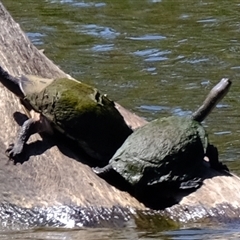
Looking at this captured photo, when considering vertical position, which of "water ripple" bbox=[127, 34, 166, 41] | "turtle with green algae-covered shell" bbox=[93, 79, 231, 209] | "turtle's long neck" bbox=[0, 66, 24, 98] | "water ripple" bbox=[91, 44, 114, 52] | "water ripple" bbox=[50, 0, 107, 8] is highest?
"turtle's long neck" bbox=[0, 66, 24, 98]

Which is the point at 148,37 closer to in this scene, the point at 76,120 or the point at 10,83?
the point at 10,83

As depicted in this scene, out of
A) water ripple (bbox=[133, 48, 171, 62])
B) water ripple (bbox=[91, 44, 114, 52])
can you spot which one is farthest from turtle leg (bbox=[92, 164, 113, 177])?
water ripple (bbox=[91, 44, 114, 52])

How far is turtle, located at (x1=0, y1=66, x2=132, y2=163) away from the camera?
18.0 ft

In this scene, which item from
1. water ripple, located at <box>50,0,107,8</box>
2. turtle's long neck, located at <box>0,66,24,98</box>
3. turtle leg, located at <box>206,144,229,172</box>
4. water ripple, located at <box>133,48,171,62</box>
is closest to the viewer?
turtle leg, located at <box>206,144,229,172</box>

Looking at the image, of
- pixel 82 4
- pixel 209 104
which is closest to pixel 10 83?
pixel 209 104

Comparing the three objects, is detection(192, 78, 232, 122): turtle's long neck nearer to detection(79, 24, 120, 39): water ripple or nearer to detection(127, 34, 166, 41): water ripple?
detection(127, 34, 166, 41): water ripple

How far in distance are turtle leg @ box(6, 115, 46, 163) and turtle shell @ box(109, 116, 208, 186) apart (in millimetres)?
504

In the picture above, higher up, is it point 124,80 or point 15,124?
point 15,124

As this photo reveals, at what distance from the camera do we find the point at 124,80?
9.99 m

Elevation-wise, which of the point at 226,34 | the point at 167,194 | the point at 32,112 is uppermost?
the point at 32,112

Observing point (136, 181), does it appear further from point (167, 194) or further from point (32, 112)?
point (32, 112)

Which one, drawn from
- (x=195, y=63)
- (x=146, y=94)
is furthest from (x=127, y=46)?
(x=146, y=94)

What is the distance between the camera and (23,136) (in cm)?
545

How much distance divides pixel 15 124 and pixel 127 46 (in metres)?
5.81
